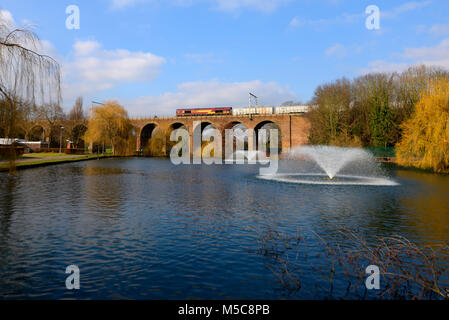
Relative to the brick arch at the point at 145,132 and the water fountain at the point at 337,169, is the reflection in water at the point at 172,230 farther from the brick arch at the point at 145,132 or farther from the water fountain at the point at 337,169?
the brick arch at the point at 145,132

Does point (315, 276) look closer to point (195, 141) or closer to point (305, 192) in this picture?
point (305, 192)

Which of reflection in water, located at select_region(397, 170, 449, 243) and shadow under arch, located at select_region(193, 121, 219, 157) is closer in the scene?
reflection in water, located at select_region(397, 170, 449, 243)

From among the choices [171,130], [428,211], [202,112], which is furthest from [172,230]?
[171,130]

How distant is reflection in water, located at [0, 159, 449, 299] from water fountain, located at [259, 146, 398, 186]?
16.2 feet

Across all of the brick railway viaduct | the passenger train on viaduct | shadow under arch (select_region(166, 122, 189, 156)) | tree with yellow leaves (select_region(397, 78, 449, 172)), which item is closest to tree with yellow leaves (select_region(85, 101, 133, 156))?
the brick railway viaduct

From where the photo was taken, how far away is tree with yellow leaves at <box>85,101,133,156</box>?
58812mm

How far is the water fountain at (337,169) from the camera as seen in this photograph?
23.8 m

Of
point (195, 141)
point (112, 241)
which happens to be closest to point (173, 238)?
point (112, 241)

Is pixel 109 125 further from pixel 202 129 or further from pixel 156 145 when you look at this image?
pixel 202 129

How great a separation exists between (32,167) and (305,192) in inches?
1091

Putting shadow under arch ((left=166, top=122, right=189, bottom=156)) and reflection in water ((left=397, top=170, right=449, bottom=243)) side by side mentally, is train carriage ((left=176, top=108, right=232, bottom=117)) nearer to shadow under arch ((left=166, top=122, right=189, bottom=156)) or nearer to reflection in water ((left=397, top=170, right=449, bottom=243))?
shadow under arch ((left=166, top=122, right=189, bottom=156))

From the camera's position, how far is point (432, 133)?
30.9 m
